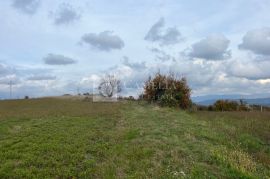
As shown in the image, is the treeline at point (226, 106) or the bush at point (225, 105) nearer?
the treeline at point (226, 106)

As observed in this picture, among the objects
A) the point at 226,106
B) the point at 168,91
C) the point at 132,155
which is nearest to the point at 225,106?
the point at 226,106

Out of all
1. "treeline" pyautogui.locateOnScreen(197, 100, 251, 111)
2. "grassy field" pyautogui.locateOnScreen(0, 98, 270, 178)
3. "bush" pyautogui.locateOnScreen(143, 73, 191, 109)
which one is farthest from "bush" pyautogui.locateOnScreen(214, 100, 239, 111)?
"grassy field" pyautogui.locateOnScreen(0, 98, 270, 178)

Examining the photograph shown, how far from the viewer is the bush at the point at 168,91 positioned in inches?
1598

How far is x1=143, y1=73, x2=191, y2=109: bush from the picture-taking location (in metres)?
40.6

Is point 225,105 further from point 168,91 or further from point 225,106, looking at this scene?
point 168,91

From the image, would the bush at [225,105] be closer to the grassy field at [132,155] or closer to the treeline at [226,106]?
the treeline at [226,106]

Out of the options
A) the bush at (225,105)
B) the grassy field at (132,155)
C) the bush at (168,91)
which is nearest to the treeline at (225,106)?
the bush at (225,105)

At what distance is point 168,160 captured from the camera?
11.6 meters

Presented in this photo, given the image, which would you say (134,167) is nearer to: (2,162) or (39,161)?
(39,161)

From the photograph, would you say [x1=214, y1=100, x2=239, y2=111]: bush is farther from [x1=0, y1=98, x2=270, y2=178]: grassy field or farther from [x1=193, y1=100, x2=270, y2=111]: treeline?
[x1=0, y1=98, x2=270, y2=178]: grassy field

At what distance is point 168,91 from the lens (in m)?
41.8

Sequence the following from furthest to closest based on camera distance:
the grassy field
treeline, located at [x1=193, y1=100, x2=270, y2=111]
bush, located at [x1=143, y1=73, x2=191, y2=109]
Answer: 1. treeline, located at [x1=193, y1=100, x2=270, y2=111]
2. bush, located at [x1=143, y1=73, x2=191, y2=109]
3. the grassy field

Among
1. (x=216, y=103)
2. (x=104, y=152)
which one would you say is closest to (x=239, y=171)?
(x=104, y=152)

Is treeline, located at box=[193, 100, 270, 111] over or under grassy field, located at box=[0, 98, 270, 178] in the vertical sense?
over
